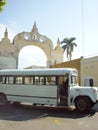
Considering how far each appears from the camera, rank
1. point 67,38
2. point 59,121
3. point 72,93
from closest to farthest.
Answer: point 59,121, point 72,93, point 67,38

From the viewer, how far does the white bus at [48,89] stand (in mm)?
13039

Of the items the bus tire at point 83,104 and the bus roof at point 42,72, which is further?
the bus roof at point 42,72

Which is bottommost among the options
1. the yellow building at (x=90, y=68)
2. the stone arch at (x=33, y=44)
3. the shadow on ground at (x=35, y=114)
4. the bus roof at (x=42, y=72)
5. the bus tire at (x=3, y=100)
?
the shadow on ground at (x=35, y=114)

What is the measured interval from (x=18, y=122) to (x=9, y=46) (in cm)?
4106

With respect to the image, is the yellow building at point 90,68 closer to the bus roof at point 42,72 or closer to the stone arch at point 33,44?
the bus roof at point 42,72

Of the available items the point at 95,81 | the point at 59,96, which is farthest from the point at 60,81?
the point at 95,81

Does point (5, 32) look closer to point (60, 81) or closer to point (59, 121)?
point (60, 81)

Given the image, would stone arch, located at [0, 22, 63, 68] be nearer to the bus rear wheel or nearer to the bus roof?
the bus roof

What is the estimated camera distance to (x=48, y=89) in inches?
545

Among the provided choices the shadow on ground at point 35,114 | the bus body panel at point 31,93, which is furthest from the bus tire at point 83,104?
the bus body panel at point 31,93

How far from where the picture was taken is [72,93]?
522 inches

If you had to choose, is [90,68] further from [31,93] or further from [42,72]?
[31,93]

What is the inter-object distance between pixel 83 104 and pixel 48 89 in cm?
239

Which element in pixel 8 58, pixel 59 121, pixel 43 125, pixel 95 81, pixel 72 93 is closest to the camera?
pixel 43 125
